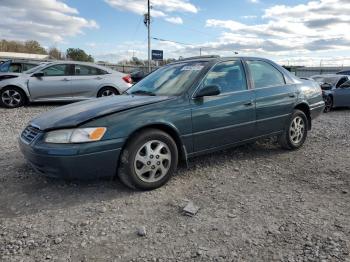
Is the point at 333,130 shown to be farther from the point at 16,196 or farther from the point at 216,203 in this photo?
the point at 16,196

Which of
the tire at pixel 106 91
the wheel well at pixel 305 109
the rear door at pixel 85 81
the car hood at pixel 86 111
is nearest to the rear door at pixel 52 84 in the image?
the rear door at pixel 85 81

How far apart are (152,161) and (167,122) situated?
1.61 feet

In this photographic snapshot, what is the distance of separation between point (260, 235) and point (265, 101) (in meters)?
2.67

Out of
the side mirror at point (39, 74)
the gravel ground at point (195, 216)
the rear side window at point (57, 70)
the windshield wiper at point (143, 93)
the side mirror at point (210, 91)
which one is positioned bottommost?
the gravel ground at point (195, 216)

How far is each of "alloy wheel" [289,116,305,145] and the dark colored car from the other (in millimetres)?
18

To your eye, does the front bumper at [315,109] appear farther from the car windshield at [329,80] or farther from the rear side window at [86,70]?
the rear side window at [86,70]

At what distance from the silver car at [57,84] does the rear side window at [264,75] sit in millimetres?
6922

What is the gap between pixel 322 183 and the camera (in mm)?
4688

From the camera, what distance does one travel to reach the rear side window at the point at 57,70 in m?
11.5

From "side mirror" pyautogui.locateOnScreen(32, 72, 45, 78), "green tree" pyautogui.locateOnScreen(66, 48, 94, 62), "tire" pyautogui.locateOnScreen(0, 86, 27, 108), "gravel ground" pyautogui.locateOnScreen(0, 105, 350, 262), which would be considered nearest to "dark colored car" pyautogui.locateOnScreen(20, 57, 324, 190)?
"gravel ground" pyautogui.locateOnScreen(0, 105, 350, 262)

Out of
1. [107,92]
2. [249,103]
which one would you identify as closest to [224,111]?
[249,103]

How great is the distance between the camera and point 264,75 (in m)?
5.82

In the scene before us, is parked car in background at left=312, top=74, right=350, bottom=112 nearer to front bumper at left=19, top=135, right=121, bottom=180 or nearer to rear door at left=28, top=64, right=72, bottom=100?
rear door at left=28, top=64, right=72, bottom=100

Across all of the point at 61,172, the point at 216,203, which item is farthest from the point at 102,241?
the point at 216,203
